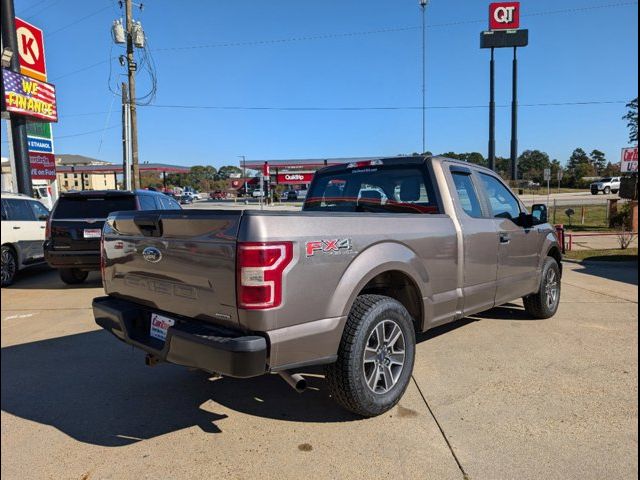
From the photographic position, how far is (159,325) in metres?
3.11

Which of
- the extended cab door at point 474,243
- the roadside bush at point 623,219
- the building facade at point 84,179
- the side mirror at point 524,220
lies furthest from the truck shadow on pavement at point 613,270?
the building facade at point 84,179

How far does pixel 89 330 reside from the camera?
5.58 meters

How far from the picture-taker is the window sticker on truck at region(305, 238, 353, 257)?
2.80 meters

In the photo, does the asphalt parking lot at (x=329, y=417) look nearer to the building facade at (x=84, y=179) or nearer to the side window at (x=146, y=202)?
the side window at (x=146, y=202)

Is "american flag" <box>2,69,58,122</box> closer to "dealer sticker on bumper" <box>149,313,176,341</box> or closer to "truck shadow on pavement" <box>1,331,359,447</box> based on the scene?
"truck shadow on pavement" <box>1,331,359,447</box>

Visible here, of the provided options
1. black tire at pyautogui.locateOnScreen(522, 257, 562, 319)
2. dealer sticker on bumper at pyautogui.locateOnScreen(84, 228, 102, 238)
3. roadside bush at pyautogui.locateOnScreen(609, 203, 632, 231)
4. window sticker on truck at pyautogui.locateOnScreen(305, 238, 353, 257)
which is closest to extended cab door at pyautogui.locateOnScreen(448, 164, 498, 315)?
black tire at pyautogui.locateOnScreen(522, 257, 562, 319)

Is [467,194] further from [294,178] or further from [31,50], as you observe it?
[294,178]

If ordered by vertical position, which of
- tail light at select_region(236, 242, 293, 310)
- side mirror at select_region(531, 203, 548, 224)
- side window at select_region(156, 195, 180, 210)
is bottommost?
tail light at select_region(236, 242, 293, 310)

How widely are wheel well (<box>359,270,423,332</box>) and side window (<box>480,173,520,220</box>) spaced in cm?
170

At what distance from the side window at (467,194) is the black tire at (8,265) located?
8013mm

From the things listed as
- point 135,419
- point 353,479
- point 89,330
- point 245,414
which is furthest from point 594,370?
point 89,330

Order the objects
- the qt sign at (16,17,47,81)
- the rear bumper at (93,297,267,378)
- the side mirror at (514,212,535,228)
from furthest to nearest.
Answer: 1. the qt sign at (16,17,47,81)
2. the side mirror at (514,212,535,228)
3. the rear bumper at (93,297,267,378)

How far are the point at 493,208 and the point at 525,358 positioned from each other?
1.51 metres

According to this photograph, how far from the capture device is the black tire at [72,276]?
337 inches
